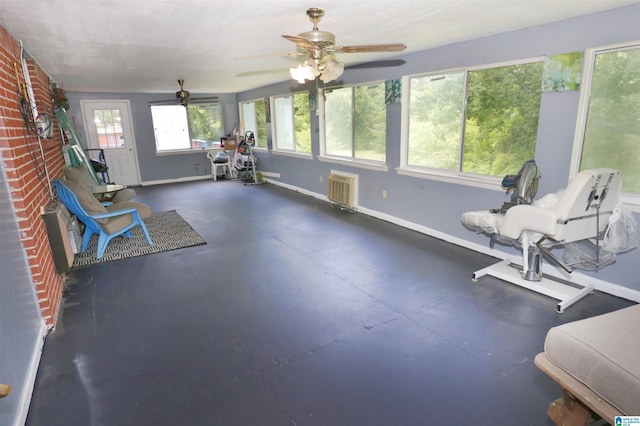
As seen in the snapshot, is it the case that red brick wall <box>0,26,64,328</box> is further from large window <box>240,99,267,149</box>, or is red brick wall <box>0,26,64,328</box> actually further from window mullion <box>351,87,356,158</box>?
large window <box>240,99,267,149</box>

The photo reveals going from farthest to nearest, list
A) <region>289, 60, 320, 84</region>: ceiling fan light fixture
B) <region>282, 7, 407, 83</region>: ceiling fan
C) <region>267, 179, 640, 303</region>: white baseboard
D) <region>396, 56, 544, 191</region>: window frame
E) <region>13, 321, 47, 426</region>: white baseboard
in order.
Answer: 1. <region>396, 56, 544, 191</region>: window frame
2. <region>267, 179, 640, 303</region>: white baseboard
3. <region>289, 60, 320, 84</region>: ceiling fan light fixture
4. <region>282, 7, 407, 83</region>: ceiling fan
5. <region>13, 321, 47, 426</region>: white baseboard

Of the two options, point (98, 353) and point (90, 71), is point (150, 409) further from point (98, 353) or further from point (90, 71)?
point (90, 71)

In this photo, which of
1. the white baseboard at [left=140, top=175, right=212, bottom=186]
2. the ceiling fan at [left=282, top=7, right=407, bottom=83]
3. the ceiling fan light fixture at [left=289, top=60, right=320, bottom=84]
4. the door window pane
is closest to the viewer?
the ceiling fan at [left=282, top=7, right=407, bottom=83]

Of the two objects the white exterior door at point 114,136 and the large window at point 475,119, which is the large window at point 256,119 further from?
the large window at point 475,119

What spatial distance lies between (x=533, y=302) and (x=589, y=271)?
2.28 ft

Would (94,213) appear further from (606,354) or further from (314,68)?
(606,354)

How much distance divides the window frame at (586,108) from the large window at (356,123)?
2422 millimetres

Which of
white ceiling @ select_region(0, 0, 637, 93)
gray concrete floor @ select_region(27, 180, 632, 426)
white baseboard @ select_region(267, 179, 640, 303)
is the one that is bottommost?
gray concrete floor @ select_region(27, 180, 632, 426)

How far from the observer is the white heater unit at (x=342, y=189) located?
555 cm

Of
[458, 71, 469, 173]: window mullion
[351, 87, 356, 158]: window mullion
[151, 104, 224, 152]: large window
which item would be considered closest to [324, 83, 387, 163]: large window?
[351, 87, 356, 158]: window mullion

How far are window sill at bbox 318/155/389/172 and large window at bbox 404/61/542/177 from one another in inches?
18.0

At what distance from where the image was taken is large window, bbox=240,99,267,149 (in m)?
8.50

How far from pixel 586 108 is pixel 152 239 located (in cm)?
474

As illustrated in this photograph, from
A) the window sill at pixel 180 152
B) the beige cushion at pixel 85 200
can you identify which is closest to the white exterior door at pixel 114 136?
the window sill at pixel 180 152
